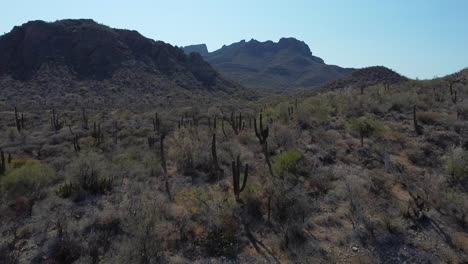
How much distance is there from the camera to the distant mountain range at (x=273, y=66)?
388 ft

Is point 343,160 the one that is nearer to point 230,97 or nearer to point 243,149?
point 243,149

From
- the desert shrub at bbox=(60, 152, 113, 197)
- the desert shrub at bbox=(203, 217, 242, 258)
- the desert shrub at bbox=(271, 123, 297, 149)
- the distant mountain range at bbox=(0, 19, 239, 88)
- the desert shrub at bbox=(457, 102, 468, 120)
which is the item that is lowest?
the desert shrub at bbox=(203, 217, 242, 258)

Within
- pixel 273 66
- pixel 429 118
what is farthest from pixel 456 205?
pixel 273 66

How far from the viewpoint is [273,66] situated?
136 metres

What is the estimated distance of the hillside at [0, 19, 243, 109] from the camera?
61.5 metres

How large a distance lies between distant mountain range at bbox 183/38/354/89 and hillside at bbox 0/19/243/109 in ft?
103

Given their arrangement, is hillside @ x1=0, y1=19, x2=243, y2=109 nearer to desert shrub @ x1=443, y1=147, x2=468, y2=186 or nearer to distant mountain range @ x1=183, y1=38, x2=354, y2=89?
distant mountain range @ x1=183, y1=38, x2=354, y2=89

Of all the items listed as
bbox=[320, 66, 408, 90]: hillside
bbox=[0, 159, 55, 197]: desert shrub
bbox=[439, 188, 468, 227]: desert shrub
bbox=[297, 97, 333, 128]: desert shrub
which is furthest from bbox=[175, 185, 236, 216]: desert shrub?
bbox=[320, 66, 408, 90]: hillside

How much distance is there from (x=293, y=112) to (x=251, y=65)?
115948mm

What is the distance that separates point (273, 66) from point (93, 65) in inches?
3075

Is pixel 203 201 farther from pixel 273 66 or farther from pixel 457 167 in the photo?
pixel 273 66

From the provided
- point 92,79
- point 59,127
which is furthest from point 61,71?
point 59,127

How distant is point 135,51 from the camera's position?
75625mm

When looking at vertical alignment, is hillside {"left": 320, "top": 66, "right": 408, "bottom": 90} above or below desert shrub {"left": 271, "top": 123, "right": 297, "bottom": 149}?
above
